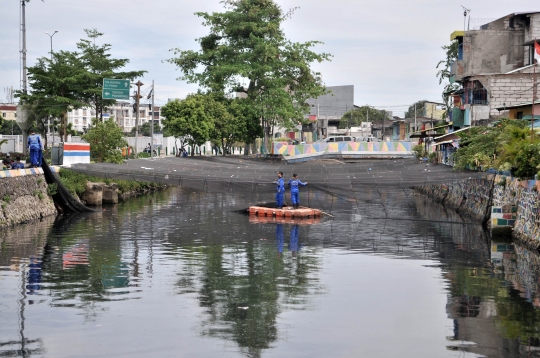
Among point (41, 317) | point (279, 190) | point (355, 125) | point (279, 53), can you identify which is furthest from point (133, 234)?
point (355, 125)

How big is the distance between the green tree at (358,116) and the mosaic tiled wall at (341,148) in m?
42.5

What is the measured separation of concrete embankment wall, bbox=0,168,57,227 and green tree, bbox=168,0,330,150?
3454 cm

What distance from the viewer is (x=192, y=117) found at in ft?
229

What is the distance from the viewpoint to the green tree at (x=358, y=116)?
4473 inches

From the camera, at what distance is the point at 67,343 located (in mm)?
12109

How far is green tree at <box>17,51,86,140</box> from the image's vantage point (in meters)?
57.3

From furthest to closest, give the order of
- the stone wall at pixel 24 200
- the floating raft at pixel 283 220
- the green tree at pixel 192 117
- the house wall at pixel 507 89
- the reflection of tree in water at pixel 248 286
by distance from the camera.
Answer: the green tree at pixel 192 117
the house wall at pixel 507 89
the floating raft at pixel 283 220
the stone wall at pixel 24 200
the reflection of tree in water at pixel 248 286

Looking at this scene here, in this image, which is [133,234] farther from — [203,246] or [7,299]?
[7,299]

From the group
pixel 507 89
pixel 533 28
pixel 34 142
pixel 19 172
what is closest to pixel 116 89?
pixel 34 142

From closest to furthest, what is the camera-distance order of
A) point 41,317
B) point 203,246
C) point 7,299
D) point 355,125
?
point 41,317 → point 7,299 → point 203,246 → point 355,125

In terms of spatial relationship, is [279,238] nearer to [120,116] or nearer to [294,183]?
[294,183]

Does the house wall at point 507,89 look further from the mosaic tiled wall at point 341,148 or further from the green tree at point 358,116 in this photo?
the green tree at point 358,116

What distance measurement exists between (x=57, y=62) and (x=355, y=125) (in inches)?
2446

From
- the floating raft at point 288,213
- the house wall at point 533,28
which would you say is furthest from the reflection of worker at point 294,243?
the house wall at point 533,28
